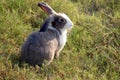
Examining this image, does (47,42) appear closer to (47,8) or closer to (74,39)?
(47,8)

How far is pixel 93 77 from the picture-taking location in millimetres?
6219

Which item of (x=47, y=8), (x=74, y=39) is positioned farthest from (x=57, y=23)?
(x=74, y=39)

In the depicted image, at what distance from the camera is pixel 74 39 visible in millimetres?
7059

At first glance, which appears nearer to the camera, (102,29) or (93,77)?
(93,77)

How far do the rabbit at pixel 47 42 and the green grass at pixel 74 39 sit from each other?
0.12 metres

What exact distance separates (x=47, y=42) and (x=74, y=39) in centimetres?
93

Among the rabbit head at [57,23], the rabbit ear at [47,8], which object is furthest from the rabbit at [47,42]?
the rabbit ear at [47,8]

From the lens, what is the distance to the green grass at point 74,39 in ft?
20.0

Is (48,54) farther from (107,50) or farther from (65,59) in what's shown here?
(107,50)

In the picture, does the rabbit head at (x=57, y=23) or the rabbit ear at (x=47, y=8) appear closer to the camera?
the rabbit head at (x=57, y=23)

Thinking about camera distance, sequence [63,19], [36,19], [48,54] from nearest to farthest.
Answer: [48,54] < [63,19] < [36,19]

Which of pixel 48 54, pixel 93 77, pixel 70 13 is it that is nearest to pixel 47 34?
pixel 48 54

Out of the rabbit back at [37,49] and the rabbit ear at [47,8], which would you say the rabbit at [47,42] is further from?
the rabbit ear at [47,8]

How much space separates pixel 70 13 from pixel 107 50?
3.33 ft
